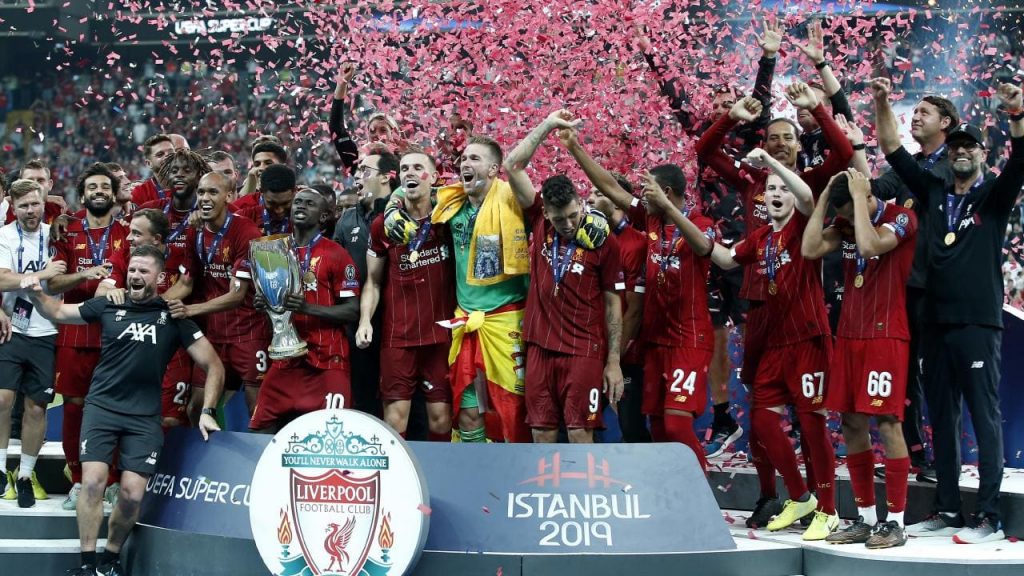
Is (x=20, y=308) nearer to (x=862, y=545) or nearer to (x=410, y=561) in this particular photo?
(x=410, y=561)

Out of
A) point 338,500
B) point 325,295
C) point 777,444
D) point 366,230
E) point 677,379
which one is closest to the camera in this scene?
point 338,500

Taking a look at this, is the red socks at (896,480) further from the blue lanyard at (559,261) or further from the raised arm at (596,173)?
the raised arm at (596,173)

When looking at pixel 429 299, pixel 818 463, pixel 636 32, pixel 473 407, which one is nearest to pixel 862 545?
pixel 818 463

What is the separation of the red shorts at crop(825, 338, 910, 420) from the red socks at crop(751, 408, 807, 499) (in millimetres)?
393

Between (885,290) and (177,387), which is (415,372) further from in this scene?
(885,290)

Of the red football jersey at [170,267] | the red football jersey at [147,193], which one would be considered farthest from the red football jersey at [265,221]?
the red football jersey at [147,193]

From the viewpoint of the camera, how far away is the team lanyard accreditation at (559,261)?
6621 millimetres

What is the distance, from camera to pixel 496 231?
6828mm

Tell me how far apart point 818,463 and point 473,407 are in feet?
6.00

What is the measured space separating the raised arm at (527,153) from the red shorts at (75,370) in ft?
8.75

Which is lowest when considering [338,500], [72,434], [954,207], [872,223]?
[338,500]

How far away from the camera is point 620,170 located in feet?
27.1

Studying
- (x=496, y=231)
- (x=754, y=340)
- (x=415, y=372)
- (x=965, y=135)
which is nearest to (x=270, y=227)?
(x=415, y=372)

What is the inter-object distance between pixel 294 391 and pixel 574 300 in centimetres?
156
